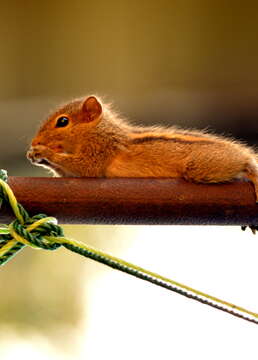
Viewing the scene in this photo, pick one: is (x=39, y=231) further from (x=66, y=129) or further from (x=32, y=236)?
(x=66, y=129)

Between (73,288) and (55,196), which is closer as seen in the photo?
(55,196)

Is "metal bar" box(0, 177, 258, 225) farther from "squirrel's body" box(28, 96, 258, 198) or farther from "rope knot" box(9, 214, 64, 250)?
"squirrel's body" box(28, 96, 258, 198)

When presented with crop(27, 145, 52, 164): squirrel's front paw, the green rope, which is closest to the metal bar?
the green rope

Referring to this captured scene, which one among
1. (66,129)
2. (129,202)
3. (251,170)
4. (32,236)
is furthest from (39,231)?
(66,129)

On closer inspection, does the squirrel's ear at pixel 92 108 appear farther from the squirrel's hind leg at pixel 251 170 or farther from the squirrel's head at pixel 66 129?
the squirrel's hind leg at pixel 251 170

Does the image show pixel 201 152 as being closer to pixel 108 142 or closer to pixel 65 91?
pixel 108 142

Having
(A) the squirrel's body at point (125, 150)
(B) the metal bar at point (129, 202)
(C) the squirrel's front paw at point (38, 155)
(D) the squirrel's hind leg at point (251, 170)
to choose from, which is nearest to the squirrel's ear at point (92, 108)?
(A) the squirrel's body at point (125, 150)

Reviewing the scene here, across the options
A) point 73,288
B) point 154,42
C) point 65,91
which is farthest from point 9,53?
point 73,288

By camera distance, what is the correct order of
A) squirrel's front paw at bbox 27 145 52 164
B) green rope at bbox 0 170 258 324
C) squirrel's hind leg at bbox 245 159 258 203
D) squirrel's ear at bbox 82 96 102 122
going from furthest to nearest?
squirrel's ear at bbox 82 96 102 122 < squirrel's front paw at bbox 27 145 52 164 < squirrel's hind leg at bbox 245 159 258 203 < green rope at bbox 0 170 258 324
